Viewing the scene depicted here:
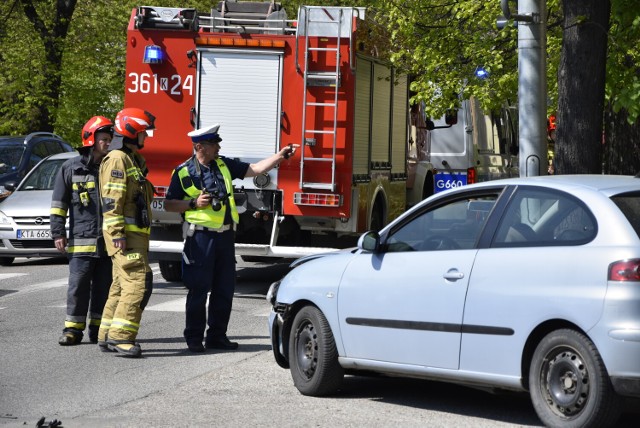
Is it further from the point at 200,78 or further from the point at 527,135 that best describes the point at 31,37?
the point at 527,135

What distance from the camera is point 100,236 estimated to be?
34.8 ft

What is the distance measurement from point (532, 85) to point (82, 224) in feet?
13.6

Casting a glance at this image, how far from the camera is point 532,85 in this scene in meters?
11.4

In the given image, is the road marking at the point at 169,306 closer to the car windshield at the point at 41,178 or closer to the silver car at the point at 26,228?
the silver car at the point at 26,228

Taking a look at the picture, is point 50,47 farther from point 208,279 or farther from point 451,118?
point 208,279

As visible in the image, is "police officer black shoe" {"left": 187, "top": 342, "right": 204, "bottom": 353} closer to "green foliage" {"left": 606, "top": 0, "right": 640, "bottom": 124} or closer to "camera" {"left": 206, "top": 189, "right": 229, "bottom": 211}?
"camera" {"left": 206, "top": 189, "right": 229, "bottom": 211}

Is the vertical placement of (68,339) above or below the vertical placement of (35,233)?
below

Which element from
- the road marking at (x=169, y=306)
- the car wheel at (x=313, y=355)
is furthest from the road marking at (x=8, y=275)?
the car wheel at (x=313, y=355)

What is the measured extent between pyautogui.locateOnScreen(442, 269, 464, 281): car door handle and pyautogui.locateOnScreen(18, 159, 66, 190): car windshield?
13.3 metres

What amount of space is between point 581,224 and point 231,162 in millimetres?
4447

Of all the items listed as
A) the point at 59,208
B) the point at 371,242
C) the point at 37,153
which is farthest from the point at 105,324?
the point at 37,153

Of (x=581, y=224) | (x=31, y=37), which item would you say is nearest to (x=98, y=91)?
(x=31, y=37)

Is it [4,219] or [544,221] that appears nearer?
[544,221]

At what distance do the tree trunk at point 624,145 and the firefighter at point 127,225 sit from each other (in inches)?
498
